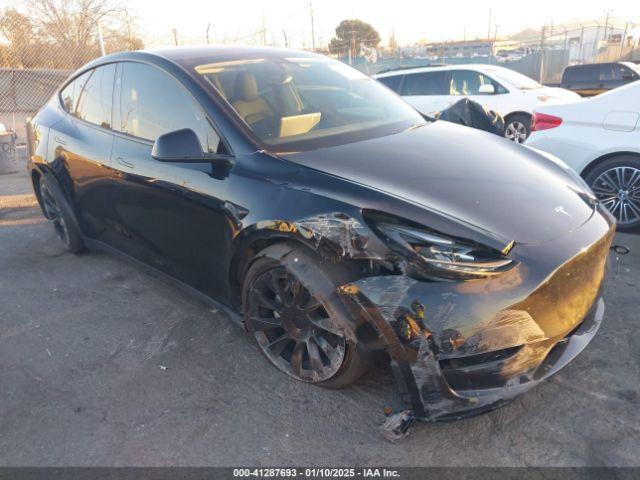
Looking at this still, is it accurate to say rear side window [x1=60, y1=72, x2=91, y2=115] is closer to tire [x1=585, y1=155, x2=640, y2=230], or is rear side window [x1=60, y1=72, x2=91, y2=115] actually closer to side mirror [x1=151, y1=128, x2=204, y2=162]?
side mirror [x1=151, y1=128, x2=204, y2=162]

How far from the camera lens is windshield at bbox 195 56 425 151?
2.86 metres

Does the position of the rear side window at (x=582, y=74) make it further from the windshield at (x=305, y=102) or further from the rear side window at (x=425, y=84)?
the windshield at (x=305, y=102)

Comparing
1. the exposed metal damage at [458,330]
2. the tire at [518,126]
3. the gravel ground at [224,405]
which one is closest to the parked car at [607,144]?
the gravel ground at [224,405]

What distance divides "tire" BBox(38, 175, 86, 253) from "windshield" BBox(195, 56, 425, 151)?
1.98 meters

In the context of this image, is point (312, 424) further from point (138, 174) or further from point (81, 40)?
point (81, 40)

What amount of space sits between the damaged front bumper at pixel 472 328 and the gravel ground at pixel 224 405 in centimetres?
34

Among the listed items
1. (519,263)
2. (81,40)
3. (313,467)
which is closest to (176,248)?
(313,467)

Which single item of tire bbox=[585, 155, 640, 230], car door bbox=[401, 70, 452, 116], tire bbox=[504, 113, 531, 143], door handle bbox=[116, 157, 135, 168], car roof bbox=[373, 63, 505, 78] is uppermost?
door handle bbox=[116, 157, 135, 168]

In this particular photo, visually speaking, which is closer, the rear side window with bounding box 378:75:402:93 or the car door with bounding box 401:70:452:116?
the car door with bounding box 401:70:452:116

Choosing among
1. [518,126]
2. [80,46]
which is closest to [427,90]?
[518,126]

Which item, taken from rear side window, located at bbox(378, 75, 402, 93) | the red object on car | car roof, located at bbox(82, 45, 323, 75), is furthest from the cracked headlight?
rear side window, located at bbox(378, 75, 402, 93)

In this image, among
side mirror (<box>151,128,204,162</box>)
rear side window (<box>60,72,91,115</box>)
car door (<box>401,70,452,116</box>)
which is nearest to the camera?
side mirror (<box>151,128,204,162</box>)

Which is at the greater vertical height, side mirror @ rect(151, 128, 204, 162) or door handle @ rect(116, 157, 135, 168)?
side mirror @ rect(151, 128, 204, 162)

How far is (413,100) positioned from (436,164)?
25.2 feet
